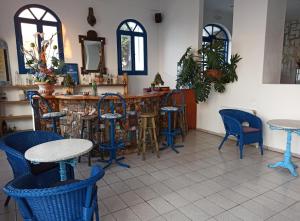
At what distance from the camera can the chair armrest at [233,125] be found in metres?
3.62

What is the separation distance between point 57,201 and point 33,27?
17.7 feet

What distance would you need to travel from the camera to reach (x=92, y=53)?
6141 mm

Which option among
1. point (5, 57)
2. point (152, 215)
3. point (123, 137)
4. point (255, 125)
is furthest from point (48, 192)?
point (5, 57)

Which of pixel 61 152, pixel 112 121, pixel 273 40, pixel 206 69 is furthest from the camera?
pixel 206 69

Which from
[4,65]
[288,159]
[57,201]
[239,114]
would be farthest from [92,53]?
[57,201]

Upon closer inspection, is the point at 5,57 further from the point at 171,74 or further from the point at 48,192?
the point at 48,192

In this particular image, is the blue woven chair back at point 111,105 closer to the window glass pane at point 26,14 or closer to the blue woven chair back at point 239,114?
the blue woven chair back at point 239,114

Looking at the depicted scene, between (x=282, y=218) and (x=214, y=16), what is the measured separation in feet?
23.2

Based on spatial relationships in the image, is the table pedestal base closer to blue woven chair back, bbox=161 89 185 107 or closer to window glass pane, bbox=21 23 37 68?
blue woven chair back, bbox=161 89 185 107

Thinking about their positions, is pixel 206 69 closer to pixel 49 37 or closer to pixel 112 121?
pixel 112 121

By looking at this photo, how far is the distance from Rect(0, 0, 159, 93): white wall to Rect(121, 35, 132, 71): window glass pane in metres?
0.27

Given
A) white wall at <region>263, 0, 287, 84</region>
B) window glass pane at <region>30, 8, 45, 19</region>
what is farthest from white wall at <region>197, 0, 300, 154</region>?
window glass pane at <region>30, 8, 45, 19</region>

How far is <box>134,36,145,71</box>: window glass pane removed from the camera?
6.82m

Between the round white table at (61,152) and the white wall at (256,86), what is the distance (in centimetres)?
333
